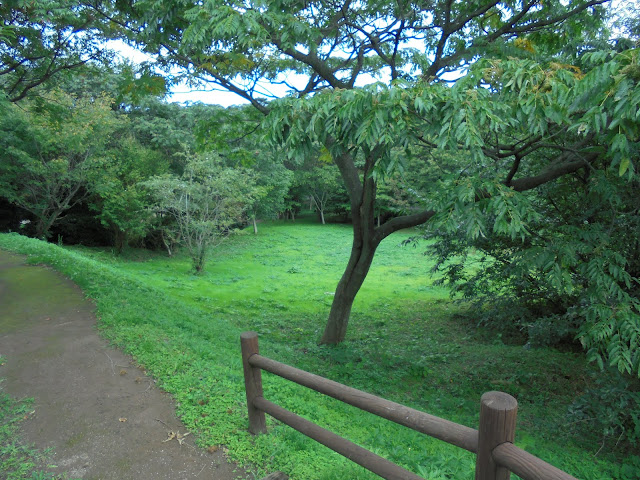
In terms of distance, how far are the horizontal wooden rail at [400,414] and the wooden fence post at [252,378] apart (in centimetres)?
36

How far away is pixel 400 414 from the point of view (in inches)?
88.4

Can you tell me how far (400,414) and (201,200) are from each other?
15.1m

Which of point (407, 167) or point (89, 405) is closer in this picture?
point (89, 405)

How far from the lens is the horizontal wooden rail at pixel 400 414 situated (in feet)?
6.64

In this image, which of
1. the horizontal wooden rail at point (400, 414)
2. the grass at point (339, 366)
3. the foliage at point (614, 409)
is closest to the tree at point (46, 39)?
the grass at point (339, 366)

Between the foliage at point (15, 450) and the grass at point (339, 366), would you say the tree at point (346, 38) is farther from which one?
the foliage at point (15, 450)

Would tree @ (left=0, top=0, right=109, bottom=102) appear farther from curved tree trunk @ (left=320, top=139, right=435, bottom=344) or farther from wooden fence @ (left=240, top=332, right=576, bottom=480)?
wooden fence @ (left=240, top=332, right=576, bottom=480)

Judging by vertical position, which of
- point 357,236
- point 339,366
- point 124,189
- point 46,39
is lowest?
point 339,366

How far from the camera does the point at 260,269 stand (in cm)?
1834

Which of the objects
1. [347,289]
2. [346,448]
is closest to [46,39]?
[347,289]

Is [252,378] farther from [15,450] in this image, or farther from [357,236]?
[357,236]

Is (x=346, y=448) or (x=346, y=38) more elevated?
(x=346, y=38)

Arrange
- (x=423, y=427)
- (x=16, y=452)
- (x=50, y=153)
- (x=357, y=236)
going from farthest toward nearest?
(x=50, y=153)
(x=357, y=236)
(x=16, y=452)
(x=423, y=427)

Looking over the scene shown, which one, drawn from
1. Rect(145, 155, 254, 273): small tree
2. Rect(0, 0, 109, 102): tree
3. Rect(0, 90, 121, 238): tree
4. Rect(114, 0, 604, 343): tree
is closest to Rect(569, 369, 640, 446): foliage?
Rect(114, 0, 604, 343): tree
